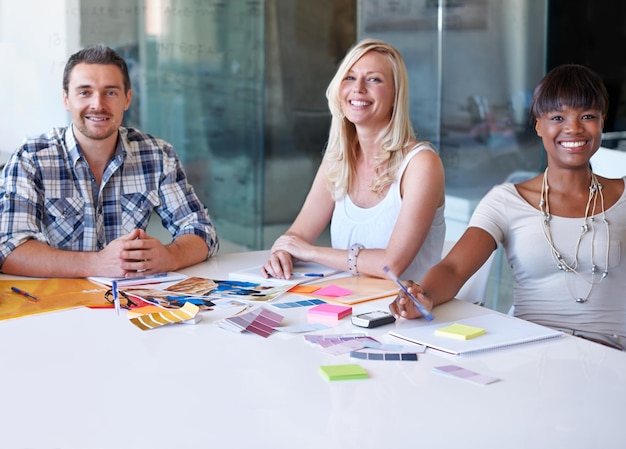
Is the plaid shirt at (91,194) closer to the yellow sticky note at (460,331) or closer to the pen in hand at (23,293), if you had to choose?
the pen in hand at (23,293)

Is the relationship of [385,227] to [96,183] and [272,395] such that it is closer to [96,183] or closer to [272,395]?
[96,183]

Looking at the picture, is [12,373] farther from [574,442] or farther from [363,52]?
[363,52]

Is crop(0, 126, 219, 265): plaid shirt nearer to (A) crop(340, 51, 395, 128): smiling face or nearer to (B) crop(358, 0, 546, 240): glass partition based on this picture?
(A) crop(340, 51, 395, 128): smiling face

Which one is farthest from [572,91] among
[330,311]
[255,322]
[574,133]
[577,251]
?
[255,322]

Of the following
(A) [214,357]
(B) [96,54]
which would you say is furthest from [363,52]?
(A) [214,357]

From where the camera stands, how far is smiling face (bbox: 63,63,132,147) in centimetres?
269

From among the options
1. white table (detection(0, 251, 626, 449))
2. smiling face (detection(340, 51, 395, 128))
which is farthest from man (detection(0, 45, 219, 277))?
white table (detection(0, 251, 626, 449))

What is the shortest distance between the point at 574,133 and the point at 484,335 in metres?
0.78

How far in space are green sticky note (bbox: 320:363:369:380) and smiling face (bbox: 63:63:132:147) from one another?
142 cm

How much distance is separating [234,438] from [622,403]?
0.65 metres

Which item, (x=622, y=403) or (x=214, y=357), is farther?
(x=214, y=357)

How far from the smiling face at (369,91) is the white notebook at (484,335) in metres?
0.99

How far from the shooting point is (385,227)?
2.65 meters

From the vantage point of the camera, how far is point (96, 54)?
2754 mm
